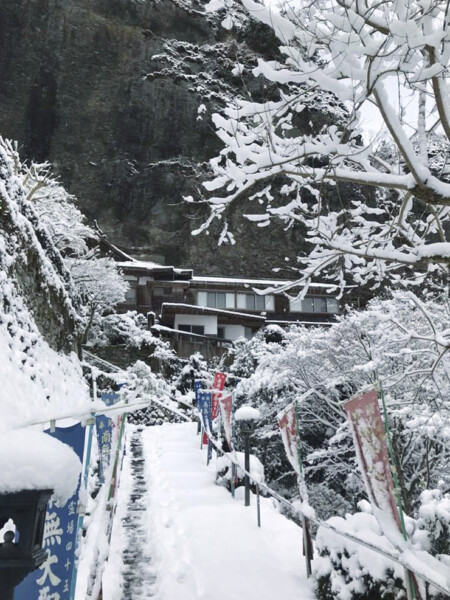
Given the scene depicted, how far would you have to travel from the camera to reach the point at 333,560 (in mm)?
4383

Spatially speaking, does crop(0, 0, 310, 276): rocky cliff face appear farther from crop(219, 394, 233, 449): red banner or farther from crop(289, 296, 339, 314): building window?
crop(219, 394, 233, 449): red banner

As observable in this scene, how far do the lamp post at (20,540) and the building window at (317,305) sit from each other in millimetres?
33181

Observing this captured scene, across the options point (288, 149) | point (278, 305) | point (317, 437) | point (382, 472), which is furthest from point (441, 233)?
point (278, 305)

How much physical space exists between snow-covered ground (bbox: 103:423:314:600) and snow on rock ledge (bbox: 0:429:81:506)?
3.40 m

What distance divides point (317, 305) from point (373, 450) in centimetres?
3158

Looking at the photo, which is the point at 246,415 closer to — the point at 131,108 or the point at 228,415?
the point at 228,415

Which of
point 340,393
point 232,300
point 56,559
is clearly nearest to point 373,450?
point 56,559

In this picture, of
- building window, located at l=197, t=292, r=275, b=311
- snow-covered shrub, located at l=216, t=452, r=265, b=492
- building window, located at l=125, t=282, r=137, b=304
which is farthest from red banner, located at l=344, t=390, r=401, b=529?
building window, located at l=197, t=292, r=275, b=311

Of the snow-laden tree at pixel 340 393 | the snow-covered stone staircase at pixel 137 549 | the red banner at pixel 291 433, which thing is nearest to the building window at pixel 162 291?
the snow-laden tree at pixel 340 393

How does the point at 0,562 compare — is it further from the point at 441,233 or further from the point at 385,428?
the point at 441,233

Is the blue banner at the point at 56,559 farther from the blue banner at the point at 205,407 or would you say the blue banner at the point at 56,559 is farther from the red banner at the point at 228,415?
the blue banner at the point at 205,407

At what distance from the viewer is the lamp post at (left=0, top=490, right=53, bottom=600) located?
1657 millimetres

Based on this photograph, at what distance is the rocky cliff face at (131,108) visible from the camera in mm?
40688

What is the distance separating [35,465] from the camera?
5.70 ft
